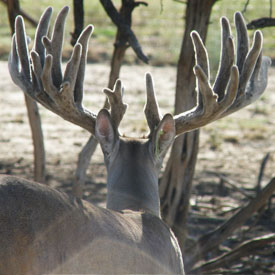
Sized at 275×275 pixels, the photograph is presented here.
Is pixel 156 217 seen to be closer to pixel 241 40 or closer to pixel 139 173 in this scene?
pixel 139 173

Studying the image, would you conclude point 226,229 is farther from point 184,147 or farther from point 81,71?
point 81,71

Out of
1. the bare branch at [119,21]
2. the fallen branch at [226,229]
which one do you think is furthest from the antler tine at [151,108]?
the fallen branch at [226,229]

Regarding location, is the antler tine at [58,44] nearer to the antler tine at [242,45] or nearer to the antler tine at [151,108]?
the antler tine at [151,108]

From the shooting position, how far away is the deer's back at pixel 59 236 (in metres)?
2.78

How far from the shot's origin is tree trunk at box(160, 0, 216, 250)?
19.1 feet

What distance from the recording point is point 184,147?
613 cm

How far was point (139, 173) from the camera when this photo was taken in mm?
4379

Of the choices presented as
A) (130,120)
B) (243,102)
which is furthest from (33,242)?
(130,120)

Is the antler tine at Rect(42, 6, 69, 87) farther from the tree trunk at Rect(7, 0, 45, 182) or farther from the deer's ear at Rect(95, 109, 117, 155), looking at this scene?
the tree trunk at Rect(7, 0, 45, 182)

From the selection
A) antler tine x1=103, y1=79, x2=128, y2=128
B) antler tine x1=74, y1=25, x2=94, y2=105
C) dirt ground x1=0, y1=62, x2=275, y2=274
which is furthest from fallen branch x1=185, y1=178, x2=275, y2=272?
antler tine x1=74, y1=25, x2=94, y2=105

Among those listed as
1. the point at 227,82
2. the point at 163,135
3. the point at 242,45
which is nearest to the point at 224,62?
the point at 227,82

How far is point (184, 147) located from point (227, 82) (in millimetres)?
1521

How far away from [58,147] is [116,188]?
605cm

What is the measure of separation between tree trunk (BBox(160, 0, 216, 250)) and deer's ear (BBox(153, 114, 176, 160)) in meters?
1.48
